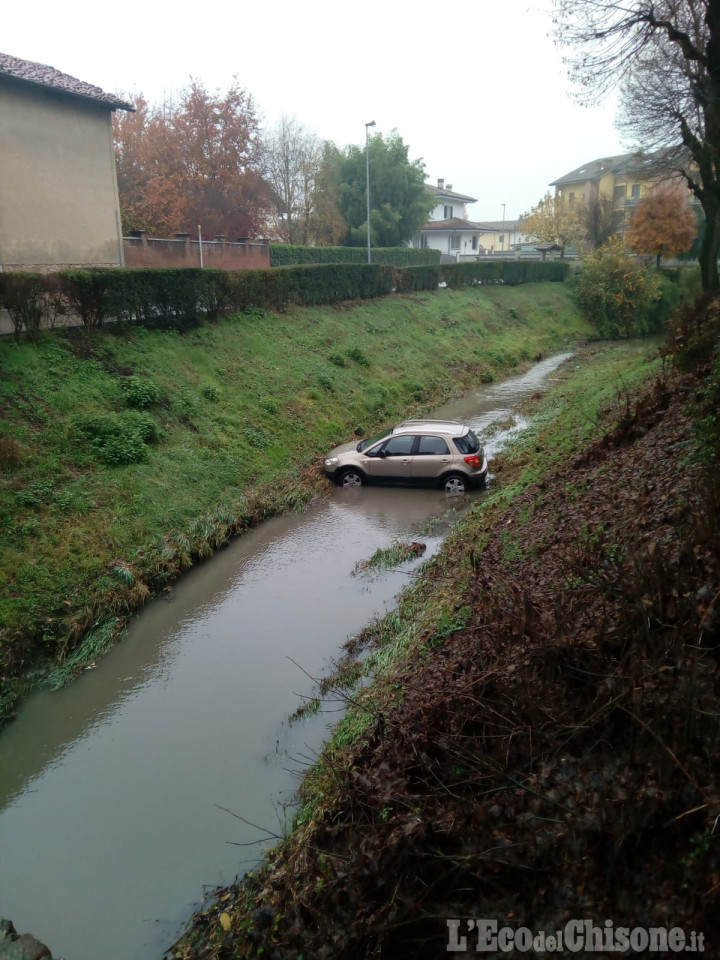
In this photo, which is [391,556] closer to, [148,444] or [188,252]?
[148,444]

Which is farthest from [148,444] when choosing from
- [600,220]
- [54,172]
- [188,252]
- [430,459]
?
[600,220]

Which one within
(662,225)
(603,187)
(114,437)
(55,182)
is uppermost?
(603,187)

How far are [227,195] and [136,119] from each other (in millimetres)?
8192

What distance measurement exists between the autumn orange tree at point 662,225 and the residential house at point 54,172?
1269 inches

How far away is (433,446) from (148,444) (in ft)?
20.6

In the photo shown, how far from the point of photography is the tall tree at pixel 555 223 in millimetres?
57812

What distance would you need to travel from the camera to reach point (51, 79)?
2223 cm

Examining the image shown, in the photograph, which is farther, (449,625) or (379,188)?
(379,188)

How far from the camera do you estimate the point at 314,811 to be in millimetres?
6258

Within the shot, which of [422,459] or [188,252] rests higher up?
[188,252]

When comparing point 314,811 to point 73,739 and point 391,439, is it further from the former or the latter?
point 391,439

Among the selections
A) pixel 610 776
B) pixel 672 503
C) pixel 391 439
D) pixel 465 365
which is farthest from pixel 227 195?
pixel 610 776

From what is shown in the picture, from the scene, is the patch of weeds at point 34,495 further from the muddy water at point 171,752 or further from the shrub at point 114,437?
the muddy water at point 171,752

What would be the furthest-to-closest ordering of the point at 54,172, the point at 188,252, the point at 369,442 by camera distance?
the point at 188,252 < the point at 54,172 < the point at 369,442
